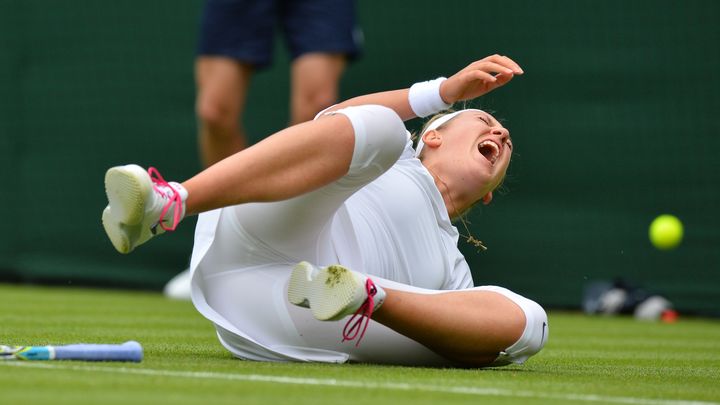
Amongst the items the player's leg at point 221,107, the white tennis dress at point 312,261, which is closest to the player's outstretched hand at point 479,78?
the white tennis dress at point 312,261

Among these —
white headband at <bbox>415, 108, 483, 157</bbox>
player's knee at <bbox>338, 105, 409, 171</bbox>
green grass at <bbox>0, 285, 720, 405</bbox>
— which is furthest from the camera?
white headband at <bbox>415, 108, 483, 157</bbox>

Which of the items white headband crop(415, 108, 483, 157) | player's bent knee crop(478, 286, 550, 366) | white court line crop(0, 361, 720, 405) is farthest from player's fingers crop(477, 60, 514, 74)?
white court line crop(0, 361, 720, 405)

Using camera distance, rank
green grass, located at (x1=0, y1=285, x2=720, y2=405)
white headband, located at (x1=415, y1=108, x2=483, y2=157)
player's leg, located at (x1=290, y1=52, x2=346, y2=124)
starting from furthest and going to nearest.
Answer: player's leg, located at (x1=290, y1=52, x2=346, y2=124), white headband, located at (x1=415, y1=108, x2=483, y2=157), green grass, located at (x1=0, y1=285, x2=720, y2=405)

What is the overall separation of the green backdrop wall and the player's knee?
3306 millimetres

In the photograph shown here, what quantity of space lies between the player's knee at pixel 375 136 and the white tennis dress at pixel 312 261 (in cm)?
2

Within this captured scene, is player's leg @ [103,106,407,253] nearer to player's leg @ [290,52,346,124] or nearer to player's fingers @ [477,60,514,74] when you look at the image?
player's fingers @ [477,60,514,74]

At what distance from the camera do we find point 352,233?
8.73 feet

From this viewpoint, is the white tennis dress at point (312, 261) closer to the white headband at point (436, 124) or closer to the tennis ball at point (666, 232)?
the white headband at point (436, 124)

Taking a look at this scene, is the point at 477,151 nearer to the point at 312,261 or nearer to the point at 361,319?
the point at 312,261

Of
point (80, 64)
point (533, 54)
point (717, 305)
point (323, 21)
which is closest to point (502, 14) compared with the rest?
point (533, 54)

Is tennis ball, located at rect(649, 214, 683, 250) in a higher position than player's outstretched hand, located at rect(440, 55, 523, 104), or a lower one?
lower

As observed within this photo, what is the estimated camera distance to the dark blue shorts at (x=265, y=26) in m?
5.66

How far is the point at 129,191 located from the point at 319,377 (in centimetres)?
45

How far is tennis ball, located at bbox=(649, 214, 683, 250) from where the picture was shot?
18.5ft
